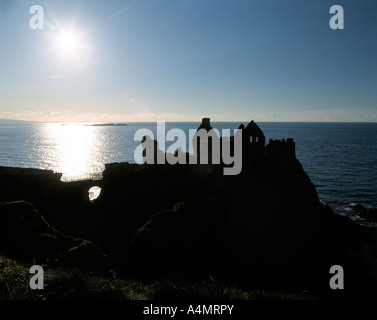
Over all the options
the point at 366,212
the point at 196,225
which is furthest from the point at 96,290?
the point at 366,212

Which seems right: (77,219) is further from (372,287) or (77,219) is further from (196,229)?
(372,287)

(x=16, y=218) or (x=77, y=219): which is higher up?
(x=16, y=218)

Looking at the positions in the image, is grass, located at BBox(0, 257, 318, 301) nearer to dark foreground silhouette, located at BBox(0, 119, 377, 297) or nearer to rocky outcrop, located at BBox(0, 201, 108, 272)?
rocky outcrop, located at BBox(0, 201, 108, 272)

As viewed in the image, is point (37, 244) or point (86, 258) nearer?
point (37, 244)

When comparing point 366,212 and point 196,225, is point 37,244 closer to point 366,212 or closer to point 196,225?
point 196,225

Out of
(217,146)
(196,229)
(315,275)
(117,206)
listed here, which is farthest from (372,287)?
(117,206)

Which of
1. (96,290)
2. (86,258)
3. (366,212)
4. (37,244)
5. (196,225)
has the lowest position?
(366,212)

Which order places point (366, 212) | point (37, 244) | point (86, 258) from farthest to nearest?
point (366, 212) < point (86, 258) < point (37, 244)

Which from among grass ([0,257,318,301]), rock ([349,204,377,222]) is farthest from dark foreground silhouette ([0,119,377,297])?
grass ([0,257,318,301])

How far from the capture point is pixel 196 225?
75.4 ft

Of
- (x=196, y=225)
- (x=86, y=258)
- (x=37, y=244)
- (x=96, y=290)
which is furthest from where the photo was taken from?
(x=196, y=225)

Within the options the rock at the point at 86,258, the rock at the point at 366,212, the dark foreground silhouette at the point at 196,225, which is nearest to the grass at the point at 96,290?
the dark foreground silhouette at the point at 196,225
